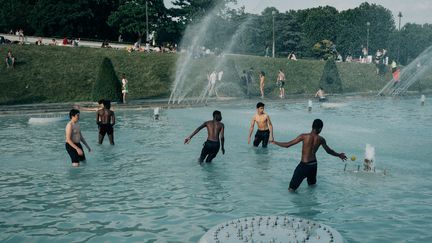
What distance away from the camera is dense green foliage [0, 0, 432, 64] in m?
A: 68.9

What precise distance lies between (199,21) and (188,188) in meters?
66.6

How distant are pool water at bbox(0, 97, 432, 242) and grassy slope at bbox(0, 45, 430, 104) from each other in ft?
50.9

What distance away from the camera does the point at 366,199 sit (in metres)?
10.2

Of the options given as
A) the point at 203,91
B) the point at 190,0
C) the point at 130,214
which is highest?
the point at 190,0

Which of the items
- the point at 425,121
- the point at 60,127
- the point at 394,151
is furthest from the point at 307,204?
the point at 425,121

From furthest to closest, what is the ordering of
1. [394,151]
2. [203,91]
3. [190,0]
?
[190,0]
[203,91]
[394,151]

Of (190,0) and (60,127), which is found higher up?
(190,0)

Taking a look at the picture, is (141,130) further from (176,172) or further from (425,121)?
(425,121)

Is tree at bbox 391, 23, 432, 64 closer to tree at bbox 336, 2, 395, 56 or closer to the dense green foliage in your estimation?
the dense green foliage

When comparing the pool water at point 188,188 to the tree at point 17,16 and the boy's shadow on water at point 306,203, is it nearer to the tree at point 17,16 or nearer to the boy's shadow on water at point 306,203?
the boy's shadow on water at point 306,203

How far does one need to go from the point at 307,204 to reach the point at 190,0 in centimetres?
6763

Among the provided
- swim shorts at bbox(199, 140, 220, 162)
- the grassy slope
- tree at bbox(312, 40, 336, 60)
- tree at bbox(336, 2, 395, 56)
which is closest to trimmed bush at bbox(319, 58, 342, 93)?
the grassy slope

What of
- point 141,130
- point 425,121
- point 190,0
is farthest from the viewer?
point 190,0

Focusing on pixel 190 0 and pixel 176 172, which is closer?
pixel 176 172
